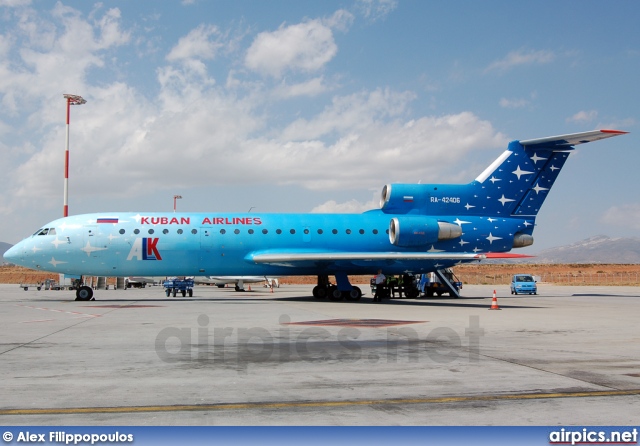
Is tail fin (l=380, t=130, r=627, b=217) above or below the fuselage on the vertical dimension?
above

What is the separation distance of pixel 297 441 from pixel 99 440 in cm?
190

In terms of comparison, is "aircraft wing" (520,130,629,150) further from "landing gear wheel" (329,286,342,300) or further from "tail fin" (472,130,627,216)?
"landing gear wheel" (329,286,342,300)

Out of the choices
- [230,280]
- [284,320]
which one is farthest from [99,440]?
[230,280]

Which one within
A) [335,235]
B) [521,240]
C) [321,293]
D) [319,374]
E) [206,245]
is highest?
[335,235]

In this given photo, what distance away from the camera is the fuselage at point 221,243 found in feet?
92.8

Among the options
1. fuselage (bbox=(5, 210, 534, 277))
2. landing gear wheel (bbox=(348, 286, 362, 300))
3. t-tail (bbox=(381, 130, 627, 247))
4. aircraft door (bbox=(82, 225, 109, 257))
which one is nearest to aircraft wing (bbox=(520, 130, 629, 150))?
t-tail (bbox=(381, 130, 627, 247))

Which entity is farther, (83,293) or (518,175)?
(518,175)

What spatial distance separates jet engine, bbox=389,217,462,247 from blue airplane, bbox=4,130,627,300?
0.05m

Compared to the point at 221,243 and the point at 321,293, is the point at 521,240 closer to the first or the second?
the point at 321,293

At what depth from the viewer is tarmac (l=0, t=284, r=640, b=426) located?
662 centimetres

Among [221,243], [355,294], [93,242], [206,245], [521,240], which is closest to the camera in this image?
[93,242]

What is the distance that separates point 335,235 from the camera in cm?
3039

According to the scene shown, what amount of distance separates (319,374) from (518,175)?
25.7 metres

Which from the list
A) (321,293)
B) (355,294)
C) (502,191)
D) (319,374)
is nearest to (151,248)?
(321,293)
